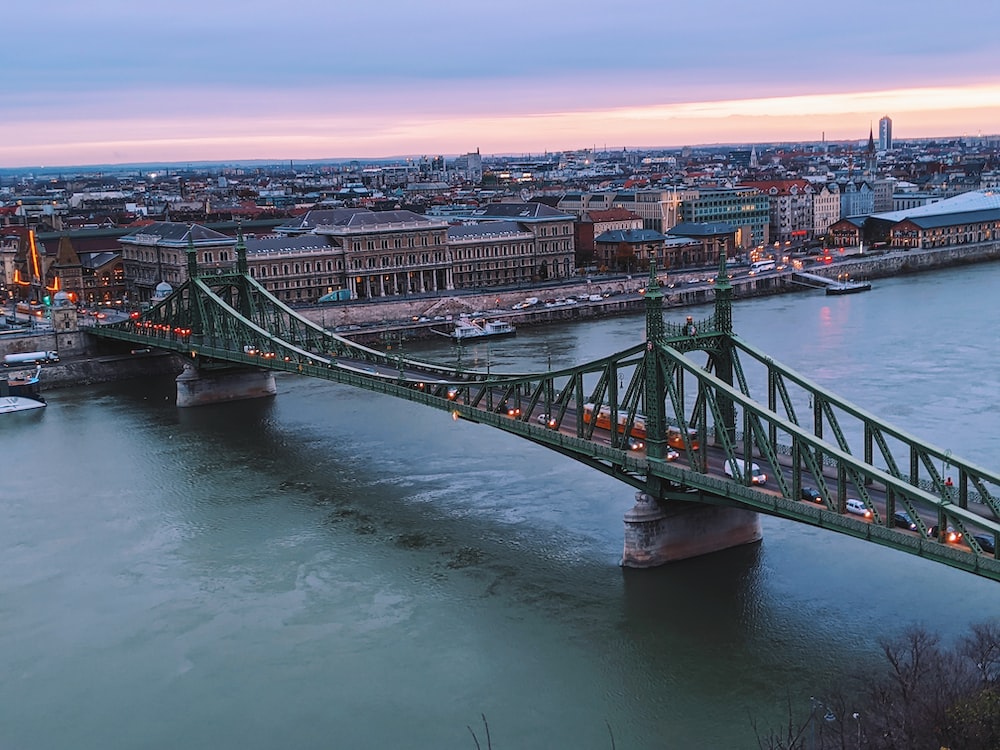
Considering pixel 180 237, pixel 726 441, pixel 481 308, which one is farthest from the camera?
pixel 481 308

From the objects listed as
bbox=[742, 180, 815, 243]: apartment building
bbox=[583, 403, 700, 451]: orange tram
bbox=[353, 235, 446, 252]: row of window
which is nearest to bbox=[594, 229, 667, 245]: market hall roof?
bbox=[353, 235, 446, 252]: row of window

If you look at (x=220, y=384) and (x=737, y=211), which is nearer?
(x=220, y=384)

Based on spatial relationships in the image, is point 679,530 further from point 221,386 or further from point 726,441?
point 221,386

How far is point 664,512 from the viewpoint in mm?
24312

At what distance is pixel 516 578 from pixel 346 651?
4.25 metres

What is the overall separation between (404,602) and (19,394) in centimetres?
2733

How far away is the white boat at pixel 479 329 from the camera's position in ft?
192

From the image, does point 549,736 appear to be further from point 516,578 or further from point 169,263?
point 169,263

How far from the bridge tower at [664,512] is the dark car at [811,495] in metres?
2.08

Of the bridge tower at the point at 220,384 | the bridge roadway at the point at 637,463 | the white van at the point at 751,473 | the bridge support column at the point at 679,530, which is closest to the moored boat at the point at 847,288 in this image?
the bridge tower at the point at 220,384

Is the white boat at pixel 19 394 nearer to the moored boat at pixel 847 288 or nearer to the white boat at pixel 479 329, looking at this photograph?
the white boat at pixel 479 329

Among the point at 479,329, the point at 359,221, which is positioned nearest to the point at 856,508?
the point at 479,329

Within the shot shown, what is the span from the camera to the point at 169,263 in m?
65.9

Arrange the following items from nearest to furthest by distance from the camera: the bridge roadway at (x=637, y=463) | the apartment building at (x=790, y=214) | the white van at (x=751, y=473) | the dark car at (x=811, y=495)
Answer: the bridge roadway at (x=637, y=463), the dark car at (x=811, y=495), the white van at (x=751, y=473), the apartment building at (x=790, y=214)
